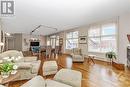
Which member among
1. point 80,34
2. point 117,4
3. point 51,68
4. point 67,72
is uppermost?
point 117,4

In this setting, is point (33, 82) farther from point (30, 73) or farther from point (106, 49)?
point (106, 49)

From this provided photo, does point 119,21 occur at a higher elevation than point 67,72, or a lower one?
higher

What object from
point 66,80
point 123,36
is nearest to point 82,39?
point 123,36

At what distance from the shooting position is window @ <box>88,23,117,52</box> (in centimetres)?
777

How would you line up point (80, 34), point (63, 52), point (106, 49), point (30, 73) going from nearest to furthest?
point (30, 73) < point (106, 49) < point (80, 34) < point (63, 52)

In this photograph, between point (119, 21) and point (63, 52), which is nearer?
point (119, 21)

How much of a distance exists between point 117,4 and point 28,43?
1216 cm

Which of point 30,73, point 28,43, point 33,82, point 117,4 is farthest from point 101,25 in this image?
point 28,43

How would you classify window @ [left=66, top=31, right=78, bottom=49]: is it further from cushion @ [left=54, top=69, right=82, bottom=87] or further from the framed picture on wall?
cushion @ [left=54, top=69, right=82, bottom=87]

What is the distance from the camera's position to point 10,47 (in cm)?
1483

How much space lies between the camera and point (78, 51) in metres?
8.86

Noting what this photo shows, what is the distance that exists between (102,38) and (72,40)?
4.14m

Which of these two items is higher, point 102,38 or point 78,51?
point 102,38

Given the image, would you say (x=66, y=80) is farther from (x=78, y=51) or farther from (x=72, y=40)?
(x=72, y=40)
